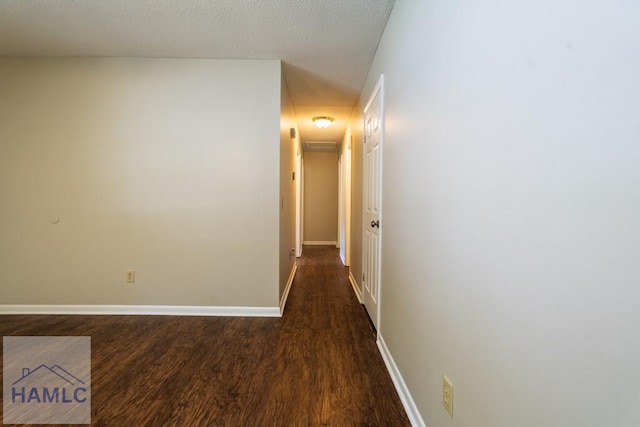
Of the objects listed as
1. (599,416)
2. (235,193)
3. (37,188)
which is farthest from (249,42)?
(599,416)

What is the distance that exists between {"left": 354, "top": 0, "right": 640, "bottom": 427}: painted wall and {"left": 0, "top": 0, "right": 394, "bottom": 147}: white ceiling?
98 cm

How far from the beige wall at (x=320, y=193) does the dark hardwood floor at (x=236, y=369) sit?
409cm

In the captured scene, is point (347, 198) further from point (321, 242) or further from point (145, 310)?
point (145, 310)

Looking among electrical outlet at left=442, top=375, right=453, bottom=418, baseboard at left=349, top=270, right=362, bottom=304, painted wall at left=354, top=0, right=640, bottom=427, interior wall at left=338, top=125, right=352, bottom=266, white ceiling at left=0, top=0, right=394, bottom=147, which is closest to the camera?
painted wall at left=354, top=0, right=640, bottom=427

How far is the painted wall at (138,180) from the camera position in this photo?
8.42 feet

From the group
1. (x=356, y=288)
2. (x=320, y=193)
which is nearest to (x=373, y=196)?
(x=356, y=288)

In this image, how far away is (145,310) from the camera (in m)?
2.61

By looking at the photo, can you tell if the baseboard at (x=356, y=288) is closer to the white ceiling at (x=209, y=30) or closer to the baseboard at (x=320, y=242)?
the white ceiling at (x=209, y=30)

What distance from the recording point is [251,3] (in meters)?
1.83

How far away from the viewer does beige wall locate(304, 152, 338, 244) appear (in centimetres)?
682

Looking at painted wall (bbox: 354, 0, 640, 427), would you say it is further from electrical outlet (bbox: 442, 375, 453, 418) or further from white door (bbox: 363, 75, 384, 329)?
white door (bbox: 363, 75, 384, 329)

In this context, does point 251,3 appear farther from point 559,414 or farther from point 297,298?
point 297,298

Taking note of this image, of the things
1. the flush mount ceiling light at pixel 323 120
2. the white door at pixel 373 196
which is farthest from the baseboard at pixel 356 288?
the flush mount ceiling light at pixel 323 120

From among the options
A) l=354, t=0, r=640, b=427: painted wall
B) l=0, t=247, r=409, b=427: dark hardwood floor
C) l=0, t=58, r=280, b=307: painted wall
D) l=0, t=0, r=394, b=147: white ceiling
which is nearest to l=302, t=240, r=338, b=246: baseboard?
l=0, t=247, r=409, b=427: dark hardwood floor
